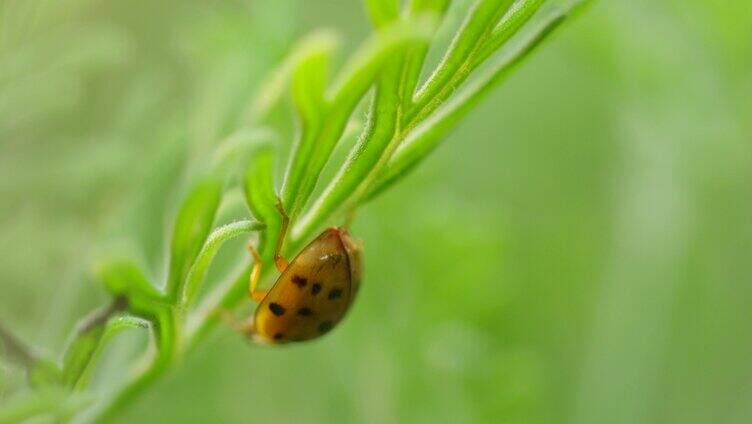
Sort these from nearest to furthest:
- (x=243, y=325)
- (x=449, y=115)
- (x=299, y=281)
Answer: (x=449, y=115), (x=299, y=281), (x=243, y=325)

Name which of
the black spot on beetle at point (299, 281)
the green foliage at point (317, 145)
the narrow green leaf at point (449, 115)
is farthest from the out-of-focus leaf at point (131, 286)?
the black spot on beetle at point (299, 281)

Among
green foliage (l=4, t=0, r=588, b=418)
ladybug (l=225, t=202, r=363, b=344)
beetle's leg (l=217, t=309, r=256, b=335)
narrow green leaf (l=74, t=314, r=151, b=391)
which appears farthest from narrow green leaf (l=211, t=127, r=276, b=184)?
beetle's leg (l=217, t=309, r=256, b=335)

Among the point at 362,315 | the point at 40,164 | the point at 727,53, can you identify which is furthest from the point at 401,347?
the point at 727,53

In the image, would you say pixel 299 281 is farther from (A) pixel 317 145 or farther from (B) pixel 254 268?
(A) pixel 317 145

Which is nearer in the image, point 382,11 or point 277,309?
point 382,11

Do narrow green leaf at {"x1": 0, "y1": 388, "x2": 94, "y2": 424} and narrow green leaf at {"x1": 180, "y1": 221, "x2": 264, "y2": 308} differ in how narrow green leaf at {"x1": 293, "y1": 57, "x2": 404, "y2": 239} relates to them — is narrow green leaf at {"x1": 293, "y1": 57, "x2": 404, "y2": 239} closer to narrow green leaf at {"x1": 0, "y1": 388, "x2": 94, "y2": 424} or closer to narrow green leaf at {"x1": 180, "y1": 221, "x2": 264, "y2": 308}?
narrow green leaf at {"x1": 180, "y1": 221, "x2": 264, "y2": 308}

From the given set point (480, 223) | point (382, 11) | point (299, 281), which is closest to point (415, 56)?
point (382, 11)
